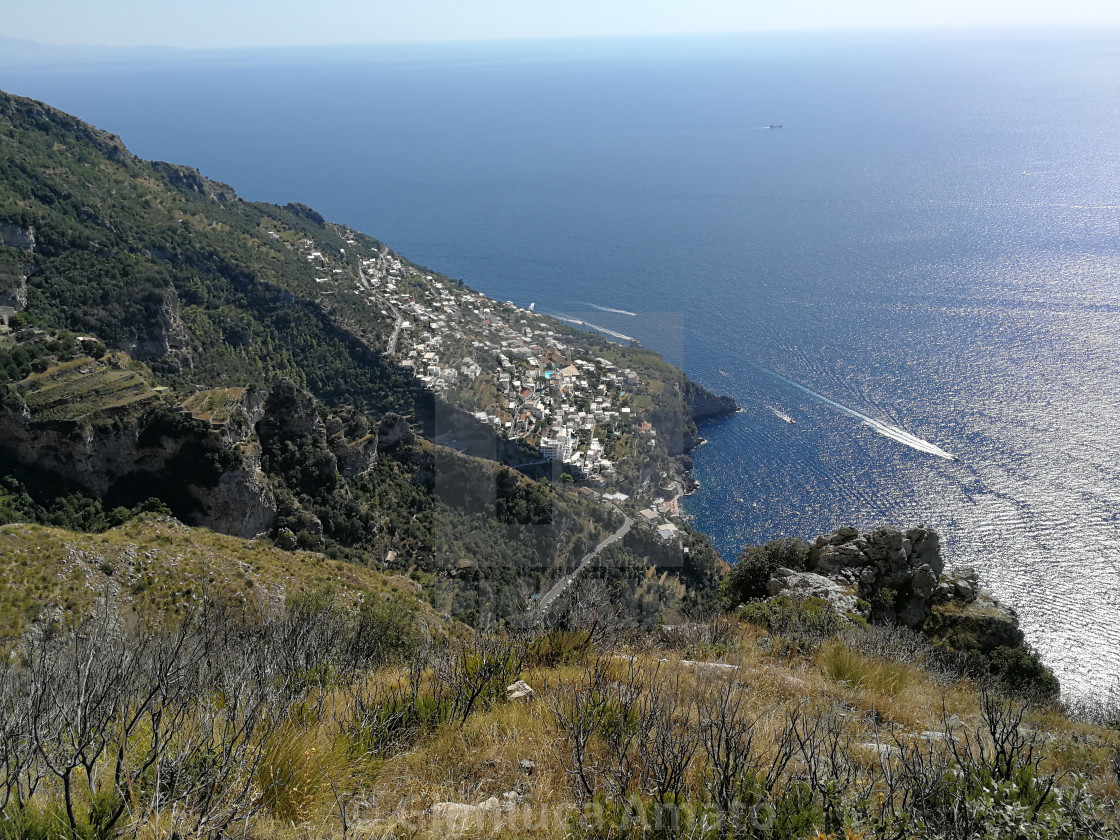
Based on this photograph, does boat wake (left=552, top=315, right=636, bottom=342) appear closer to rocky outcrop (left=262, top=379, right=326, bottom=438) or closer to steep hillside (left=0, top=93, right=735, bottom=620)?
steep hillside (left=0, top=93, right=735, bottom=620)

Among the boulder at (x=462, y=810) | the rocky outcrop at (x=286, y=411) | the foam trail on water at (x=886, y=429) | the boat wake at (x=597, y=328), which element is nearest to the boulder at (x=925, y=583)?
the boulder at (x=462, y=810)

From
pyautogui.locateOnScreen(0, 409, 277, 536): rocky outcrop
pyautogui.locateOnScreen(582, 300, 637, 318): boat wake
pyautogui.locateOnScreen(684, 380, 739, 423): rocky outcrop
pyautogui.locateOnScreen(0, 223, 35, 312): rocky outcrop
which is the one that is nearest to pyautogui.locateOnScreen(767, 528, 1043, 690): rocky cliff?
pyautogui.locateOnScreen(0, 409, 277, 536): rocky outcrop

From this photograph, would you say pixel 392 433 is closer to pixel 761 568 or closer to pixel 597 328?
pixel 761 568

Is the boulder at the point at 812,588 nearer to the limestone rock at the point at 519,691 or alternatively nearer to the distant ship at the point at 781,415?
the limestone rock at the point at 519,691

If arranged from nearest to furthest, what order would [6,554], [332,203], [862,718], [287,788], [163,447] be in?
[287,788], [862,718], [6,554], [163,447], [332,203]

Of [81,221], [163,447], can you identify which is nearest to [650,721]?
[163,447]

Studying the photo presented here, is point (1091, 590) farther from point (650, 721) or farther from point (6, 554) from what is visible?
point (6, 554)

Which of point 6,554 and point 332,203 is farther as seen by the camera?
point 332,203
